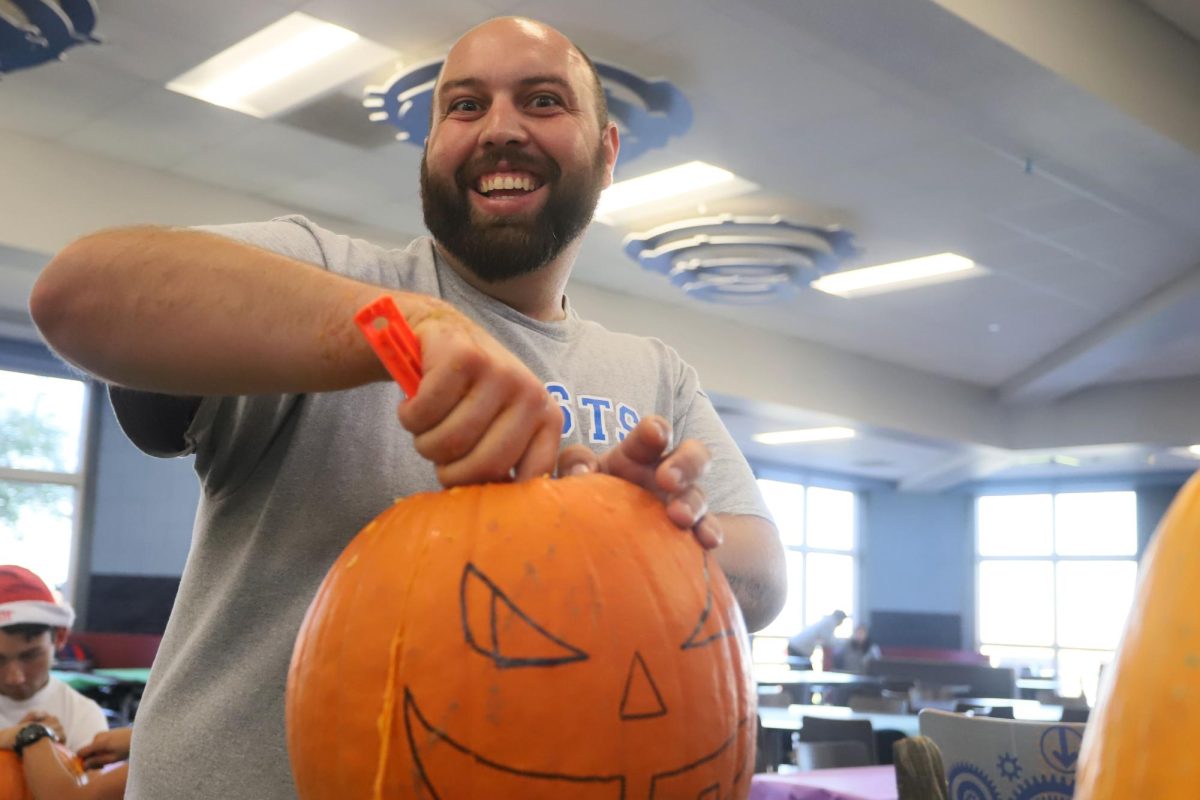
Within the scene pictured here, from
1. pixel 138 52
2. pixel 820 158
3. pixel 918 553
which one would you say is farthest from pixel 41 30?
pixel 918 553

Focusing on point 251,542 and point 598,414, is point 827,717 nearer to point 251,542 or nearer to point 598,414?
point 598,414

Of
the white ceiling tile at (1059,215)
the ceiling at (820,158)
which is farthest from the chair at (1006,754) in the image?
the white ceiling tile at (1059,215)

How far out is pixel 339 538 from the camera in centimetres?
104

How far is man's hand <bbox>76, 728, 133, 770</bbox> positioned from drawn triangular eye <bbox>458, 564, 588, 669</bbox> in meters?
2.17

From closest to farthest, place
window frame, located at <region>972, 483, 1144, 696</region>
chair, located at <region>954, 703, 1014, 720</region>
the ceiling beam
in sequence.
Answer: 1. chair, located at <region>954, 703, 1014, 720</region>
2. the ceiling beam
3. window frame, located at <region>972, 483, 1144, 696</region>

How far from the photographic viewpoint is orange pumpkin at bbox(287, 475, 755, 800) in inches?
26.5

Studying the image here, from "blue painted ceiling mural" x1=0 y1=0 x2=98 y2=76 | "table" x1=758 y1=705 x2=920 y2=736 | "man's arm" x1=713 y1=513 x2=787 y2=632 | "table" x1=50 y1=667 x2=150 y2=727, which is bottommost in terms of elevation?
"table" x1=50 y1=667 x2=150 y2=727

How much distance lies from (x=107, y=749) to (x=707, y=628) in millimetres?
2244

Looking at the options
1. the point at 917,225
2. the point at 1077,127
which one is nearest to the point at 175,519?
the point at 917,225

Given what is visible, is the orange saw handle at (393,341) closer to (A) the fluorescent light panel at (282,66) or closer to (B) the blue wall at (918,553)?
(A) the fluorescent light panel at (282,66)

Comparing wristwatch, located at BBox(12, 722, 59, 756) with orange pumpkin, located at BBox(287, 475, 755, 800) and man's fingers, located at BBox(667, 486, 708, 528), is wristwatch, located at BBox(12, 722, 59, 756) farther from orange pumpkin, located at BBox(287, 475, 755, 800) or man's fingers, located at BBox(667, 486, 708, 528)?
man's fingers, located at BBox(667, 486, 708, 528)

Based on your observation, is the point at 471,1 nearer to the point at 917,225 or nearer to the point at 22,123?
the point at 22,123

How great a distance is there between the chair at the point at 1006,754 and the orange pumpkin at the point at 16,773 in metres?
1.82

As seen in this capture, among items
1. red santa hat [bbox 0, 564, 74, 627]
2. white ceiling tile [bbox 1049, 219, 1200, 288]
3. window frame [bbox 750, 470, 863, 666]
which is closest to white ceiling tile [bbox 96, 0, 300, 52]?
red santa hat [bbox 0, 564, 74, 627]
